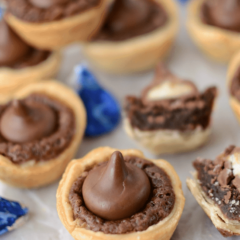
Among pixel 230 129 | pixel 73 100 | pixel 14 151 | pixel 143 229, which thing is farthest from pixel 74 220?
pixel 230 129

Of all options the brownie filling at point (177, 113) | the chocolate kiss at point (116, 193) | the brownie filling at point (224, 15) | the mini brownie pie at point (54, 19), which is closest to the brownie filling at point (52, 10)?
the mini brownie pie at point (54, 19)

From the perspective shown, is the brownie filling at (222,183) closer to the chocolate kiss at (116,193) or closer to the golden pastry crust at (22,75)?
the chocolate kiss at (116,193)

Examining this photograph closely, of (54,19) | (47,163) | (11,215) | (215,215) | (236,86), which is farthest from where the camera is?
(54,19)

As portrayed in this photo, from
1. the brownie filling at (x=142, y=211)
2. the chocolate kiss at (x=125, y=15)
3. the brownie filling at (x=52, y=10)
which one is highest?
the brownie filling at (x=52, y=10)

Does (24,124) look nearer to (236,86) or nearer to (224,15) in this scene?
(236,86)

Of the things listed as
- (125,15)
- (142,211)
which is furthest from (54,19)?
(142,211)

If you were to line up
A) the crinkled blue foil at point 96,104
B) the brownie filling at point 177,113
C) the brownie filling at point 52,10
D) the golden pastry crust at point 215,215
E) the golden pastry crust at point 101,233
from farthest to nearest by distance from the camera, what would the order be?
the crinkled blue foil at point 96,104 < the brownie filling at point 52,10 < the brownie filling at point 177,113 < the golden pastry crust at point 215,215 < the golden pastry crust at point 101,233
